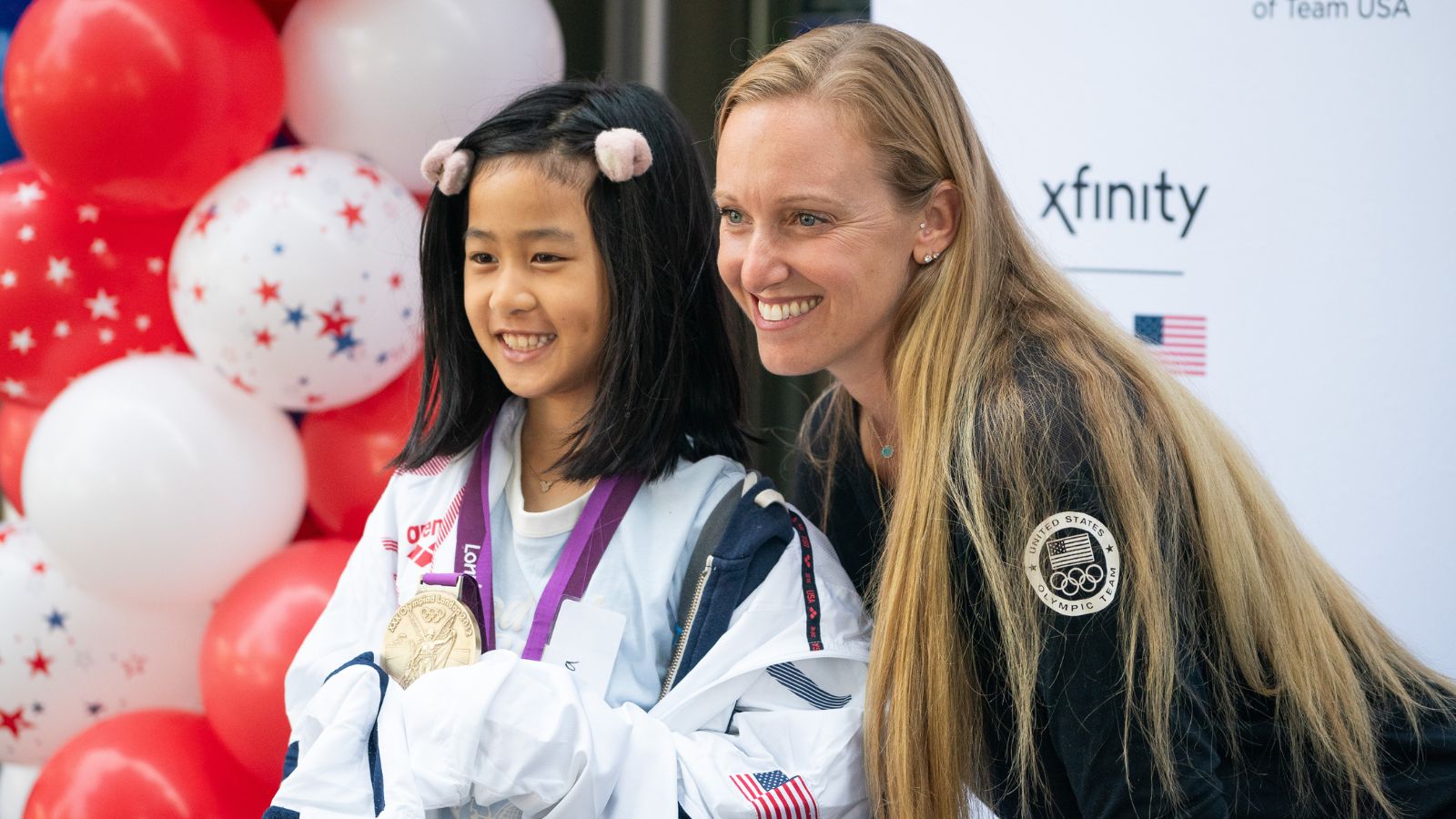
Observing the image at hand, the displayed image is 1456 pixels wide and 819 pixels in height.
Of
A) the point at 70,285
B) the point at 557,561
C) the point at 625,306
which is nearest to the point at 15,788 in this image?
the point at 70,285

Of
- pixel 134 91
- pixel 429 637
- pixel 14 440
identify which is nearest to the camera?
pixel 429 637

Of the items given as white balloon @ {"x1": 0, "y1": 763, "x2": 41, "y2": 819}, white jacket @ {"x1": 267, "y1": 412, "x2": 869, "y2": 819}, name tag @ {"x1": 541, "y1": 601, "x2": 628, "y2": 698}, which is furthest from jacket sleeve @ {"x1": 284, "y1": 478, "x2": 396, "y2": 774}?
white balloon @ {"x1": 0, "y1": 763, "x2": 41, "y2": 819}

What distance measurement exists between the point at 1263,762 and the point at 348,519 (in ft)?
5.35

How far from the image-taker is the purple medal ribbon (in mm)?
1781

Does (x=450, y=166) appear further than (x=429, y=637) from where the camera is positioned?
Yes

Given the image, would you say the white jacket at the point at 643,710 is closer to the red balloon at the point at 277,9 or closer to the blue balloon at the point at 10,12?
the red balloon at the point at 277,9

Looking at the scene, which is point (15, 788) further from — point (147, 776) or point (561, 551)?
point (561, 551)

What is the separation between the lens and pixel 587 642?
1.75 meters

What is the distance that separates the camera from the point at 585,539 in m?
1.83

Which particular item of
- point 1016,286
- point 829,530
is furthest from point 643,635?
point 1016,286

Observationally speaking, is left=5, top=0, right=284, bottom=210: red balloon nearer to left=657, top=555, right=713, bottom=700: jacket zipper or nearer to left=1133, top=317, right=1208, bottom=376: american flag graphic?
left=657, top=555, right=713, bottom=700: jacket zipper

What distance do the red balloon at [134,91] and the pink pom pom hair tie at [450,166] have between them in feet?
1.74

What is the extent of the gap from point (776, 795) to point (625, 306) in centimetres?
69

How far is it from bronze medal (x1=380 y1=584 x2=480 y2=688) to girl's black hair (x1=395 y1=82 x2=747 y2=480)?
0.26 metres
